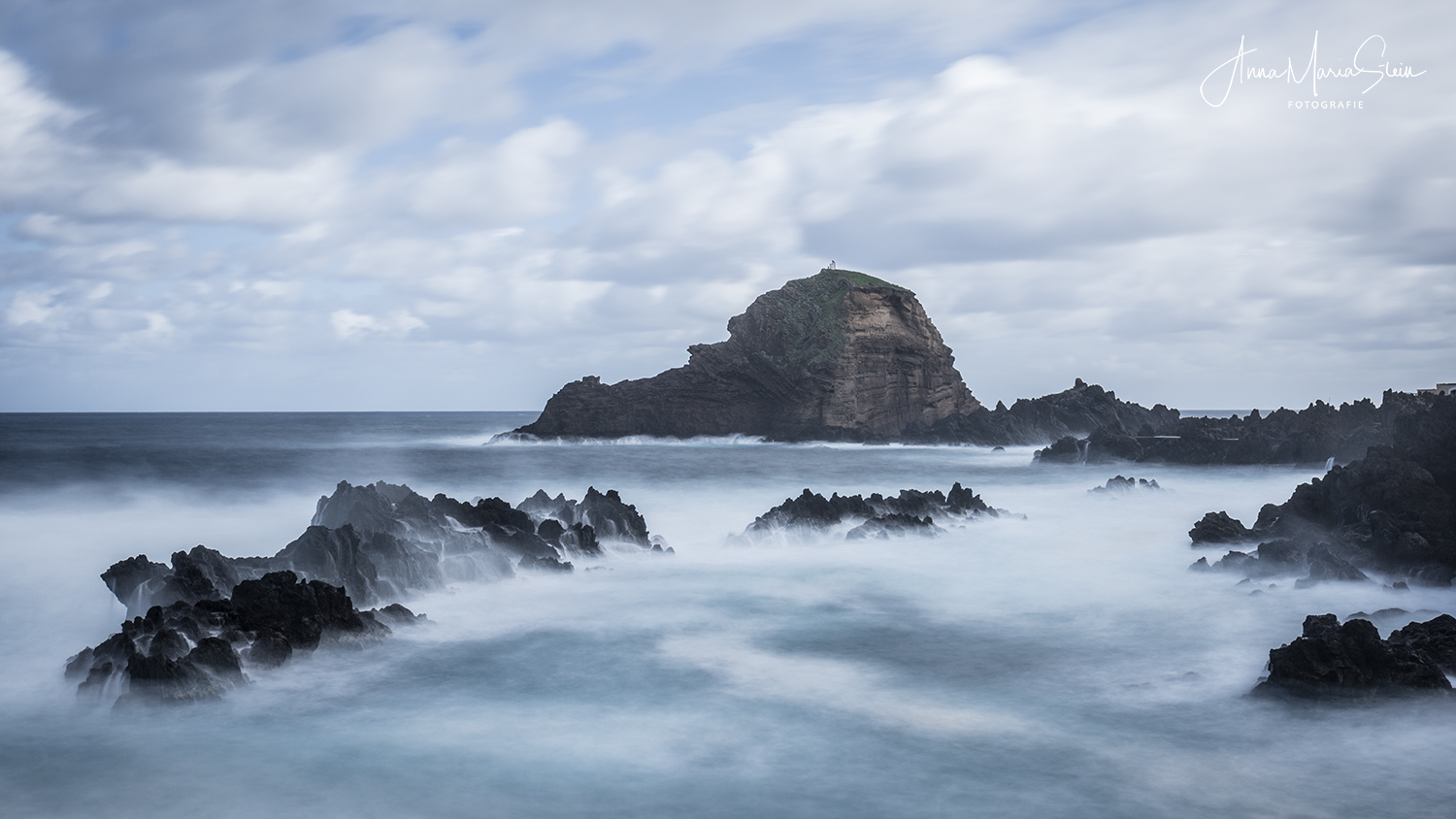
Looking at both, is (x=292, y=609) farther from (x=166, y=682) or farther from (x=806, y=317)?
(x=806, y=317)

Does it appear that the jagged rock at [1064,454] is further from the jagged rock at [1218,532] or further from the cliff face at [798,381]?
the jagged rock at [1218,532]

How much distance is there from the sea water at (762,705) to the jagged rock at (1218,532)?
473 millimetres

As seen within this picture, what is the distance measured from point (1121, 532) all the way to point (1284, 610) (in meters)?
6.98

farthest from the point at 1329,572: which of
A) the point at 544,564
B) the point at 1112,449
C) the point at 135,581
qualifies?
the point at 1112,449

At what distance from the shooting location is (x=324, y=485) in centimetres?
2350

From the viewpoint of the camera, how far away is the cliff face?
185 ft

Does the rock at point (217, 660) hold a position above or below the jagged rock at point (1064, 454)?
below

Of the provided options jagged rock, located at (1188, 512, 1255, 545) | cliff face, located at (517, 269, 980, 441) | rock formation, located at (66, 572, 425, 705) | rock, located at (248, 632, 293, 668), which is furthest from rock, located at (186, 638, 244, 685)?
cliff face, located at (517, 269, 980, 441)

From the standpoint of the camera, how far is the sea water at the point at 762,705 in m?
5.87

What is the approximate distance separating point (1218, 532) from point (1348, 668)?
8783 mm

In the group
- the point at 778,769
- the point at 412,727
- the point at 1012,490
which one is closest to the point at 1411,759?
the point at 778,769

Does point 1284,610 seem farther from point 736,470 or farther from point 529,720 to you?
point 736,470

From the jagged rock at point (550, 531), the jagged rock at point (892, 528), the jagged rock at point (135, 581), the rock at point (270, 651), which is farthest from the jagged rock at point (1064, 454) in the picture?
the rock at point (270, 651)

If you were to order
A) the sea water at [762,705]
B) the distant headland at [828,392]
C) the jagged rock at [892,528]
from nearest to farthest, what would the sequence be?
the sea water at [762,705] < the jagged rock at [892,528] < the distant headland at [828,392]
